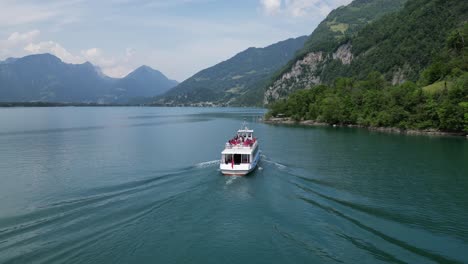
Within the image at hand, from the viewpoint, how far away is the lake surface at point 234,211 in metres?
27.7

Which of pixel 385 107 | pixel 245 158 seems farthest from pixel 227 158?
pixel 385 107

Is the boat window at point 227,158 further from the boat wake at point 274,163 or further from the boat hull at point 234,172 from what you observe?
the boat wake at point 274,163

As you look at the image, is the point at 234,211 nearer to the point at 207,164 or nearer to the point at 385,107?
the point at 207,164

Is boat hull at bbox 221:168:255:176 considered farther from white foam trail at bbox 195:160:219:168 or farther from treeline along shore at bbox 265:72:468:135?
treeline along shore at bbox 265:72:468:135

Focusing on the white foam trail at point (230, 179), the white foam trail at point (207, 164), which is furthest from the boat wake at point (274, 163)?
the white foam trail at point (230, 179)

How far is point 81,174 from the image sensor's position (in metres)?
54.1

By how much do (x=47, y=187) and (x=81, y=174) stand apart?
7.95 metres

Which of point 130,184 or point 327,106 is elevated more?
point 327,106

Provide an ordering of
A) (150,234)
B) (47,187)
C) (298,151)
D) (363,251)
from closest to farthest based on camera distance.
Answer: (363,251), (150,234), (47,187), (298,151)

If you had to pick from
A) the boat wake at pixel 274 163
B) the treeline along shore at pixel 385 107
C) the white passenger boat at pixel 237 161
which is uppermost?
the treeline along shore at pixel 385 107

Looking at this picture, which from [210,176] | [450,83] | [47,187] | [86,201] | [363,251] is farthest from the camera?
[450,83]

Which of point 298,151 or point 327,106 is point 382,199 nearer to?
point 298,151

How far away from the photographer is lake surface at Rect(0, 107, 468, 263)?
90.8 ft

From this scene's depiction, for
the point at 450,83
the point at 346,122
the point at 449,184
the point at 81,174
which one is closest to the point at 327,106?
the point at 346,122
